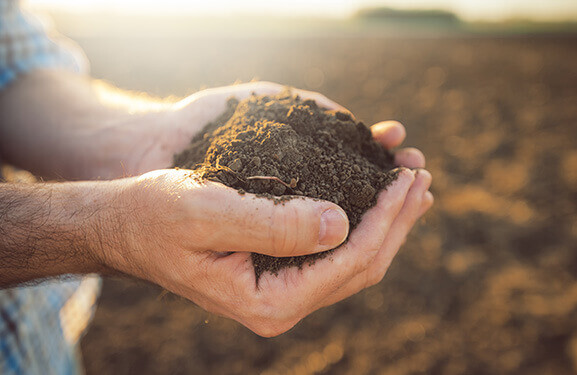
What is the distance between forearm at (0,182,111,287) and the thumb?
464mm

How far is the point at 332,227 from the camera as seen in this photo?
135 centimetres

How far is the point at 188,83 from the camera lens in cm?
1072

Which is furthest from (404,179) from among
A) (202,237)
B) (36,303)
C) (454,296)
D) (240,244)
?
(454,296)

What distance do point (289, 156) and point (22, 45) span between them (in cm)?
159

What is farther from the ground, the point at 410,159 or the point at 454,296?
the point at 410,159

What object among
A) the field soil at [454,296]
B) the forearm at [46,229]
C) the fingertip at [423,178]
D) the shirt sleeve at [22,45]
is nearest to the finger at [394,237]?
the fingertip at [423,178]

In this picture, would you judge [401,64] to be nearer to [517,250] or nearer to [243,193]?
[517,250]

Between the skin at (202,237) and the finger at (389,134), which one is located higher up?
the finger at (389,134)

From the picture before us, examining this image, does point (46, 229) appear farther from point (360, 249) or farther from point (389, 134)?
point (389, 134)

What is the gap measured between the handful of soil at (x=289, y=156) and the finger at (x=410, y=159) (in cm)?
16

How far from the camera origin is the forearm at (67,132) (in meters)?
1.97

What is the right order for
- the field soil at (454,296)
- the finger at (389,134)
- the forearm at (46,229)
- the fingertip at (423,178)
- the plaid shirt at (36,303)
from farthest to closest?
the field soil at (454,296)
the finger at (389,134)
the fingertip at (423,178)
the plaid shirt at (36,303)
the forearm at (46,229)

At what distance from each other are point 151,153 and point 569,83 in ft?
36.7

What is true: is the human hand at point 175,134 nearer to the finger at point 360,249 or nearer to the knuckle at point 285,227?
the finger at point 360,249
